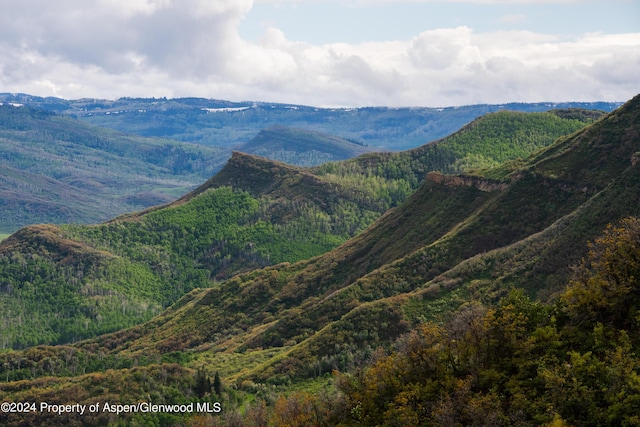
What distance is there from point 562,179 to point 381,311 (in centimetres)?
4700

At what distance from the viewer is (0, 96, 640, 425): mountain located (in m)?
62.9

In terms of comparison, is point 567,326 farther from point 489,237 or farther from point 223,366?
point 223,366

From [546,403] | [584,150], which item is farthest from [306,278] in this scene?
[546,403]

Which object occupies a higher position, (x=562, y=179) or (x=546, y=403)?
(x=562, y=179)

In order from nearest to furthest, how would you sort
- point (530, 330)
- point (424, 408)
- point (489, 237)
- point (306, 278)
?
point (424, 408) → point (530, 330) → point (489, 237) → point (306, 278)

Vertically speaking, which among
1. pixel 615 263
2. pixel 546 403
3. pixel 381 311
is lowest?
pixel 381 311

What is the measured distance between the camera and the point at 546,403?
54.3 meters

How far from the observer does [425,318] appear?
4395 inches

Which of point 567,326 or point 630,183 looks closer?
point 567,326

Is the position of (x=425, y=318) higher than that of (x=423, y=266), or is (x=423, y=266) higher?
(x=423, y=266)

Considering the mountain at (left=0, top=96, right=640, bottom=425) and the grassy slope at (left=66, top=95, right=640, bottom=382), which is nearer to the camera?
the mountain at (left=0, top=96, right=640, bottom=425)

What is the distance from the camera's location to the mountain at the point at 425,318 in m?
62.9

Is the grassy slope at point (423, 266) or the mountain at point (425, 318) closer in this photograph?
the mountain at point (425, 318)

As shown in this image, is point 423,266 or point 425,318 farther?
point 423,266
